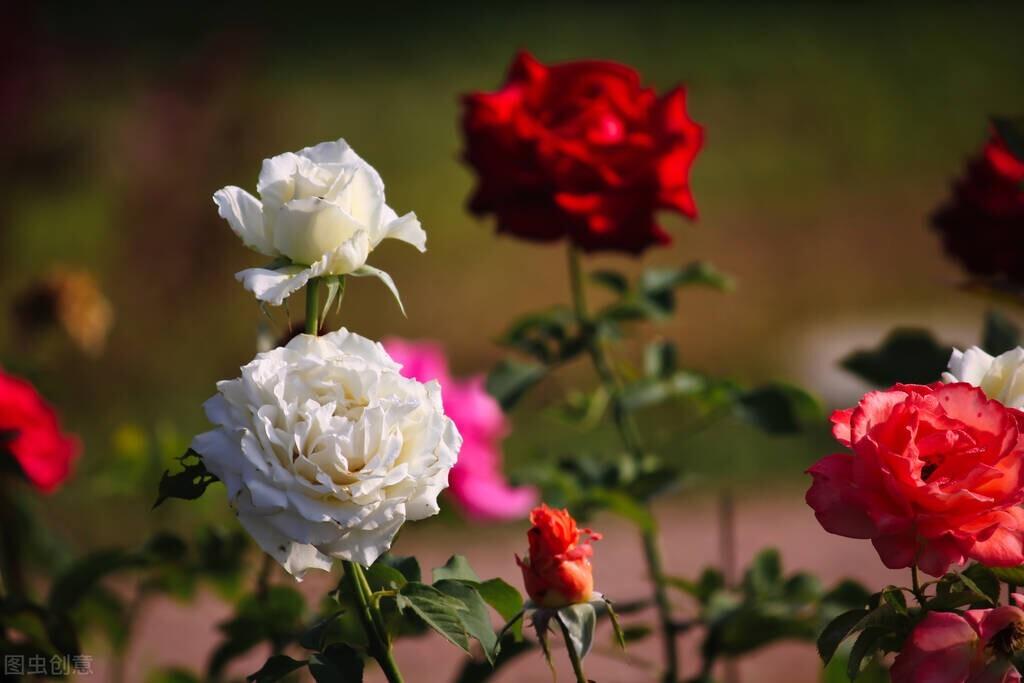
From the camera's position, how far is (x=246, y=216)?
0.73 meters

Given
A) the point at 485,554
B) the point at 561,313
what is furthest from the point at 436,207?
the point at 561,313

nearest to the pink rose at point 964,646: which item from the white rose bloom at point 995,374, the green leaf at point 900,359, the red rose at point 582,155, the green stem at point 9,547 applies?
the white rose bloom at point 995,374

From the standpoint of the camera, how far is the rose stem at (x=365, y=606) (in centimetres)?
74

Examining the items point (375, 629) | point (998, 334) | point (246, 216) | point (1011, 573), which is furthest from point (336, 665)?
point (998, 334)

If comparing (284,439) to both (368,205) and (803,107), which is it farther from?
(803,107)

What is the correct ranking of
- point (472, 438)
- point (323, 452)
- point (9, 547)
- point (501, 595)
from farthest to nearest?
point (472, 438), point (9, 547), point (501, 595), point (323, 452)

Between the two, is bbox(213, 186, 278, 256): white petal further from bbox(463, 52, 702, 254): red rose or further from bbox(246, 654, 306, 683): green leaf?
bbox(463, 52, 702, 254): red rose

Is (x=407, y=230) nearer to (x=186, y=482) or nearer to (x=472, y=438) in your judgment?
(x=186, y=482)

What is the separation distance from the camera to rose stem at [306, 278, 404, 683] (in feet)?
2.42

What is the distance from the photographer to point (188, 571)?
1.17 metres

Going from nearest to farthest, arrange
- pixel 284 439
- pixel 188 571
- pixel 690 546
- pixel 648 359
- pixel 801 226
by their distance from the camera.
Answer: pixel 284 439, pixel 188 571, pixel 648 359, pixel 690 546, pixel 801 226

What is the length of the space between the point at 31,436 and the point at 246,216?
0.38 metres

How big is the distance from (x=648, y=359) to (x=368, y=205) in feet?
A: 1.90

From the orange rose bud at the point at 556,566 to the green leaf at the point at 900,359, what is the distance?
19.7 inches
